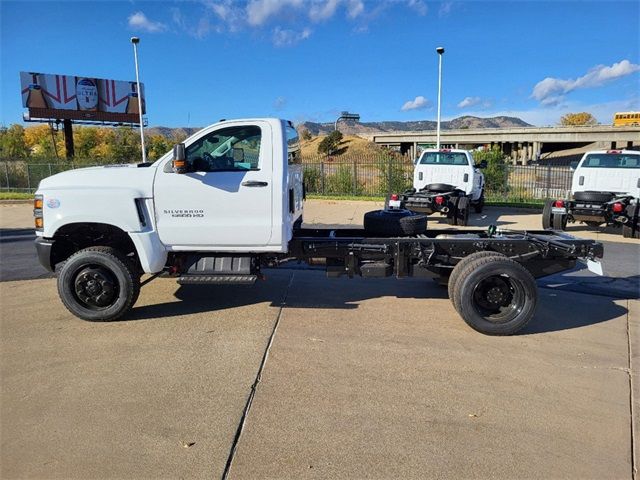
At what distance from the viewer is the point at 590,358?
457 cm

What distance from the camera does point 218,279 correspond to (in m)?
5.23

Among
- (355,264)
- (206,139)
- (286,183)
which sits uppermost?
(206,139)

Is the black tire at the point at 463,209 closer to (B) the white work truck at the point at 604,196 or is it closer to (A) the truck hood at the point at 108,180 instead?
(B) the white work truck at the point at 604,196

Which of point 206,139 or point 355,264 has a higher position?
point 206,139

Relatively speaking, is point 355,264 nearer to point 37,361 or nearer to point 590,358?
point 590,358

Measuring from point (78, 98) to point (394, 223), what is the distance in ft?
148

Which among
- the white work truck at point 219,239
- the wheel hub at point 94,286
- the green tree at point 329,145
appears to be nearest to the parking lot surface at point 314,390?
the wheel hub at point 94,286

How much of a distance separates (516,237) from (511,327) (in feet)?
3.89

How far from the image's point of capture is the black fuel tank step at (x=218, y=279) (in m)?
5.17

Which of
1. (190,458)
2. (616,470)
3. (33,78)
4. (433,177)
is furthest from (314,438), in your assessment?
(33,78)

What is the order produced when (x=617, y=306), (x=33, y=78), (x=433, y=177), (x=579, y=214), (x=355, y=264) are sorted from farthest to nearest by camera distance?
(x=33, y=78) < (x=433, y=177) < (x=579, y=214) < (x=617, y=306) < (x=355, y=264)

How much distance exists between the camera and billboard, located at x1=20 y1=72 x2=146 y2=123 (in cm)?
4131

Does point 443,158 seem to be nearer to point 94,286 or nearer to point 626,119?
point 94,286

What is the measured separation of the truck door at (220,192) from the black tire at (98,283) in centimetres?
54
